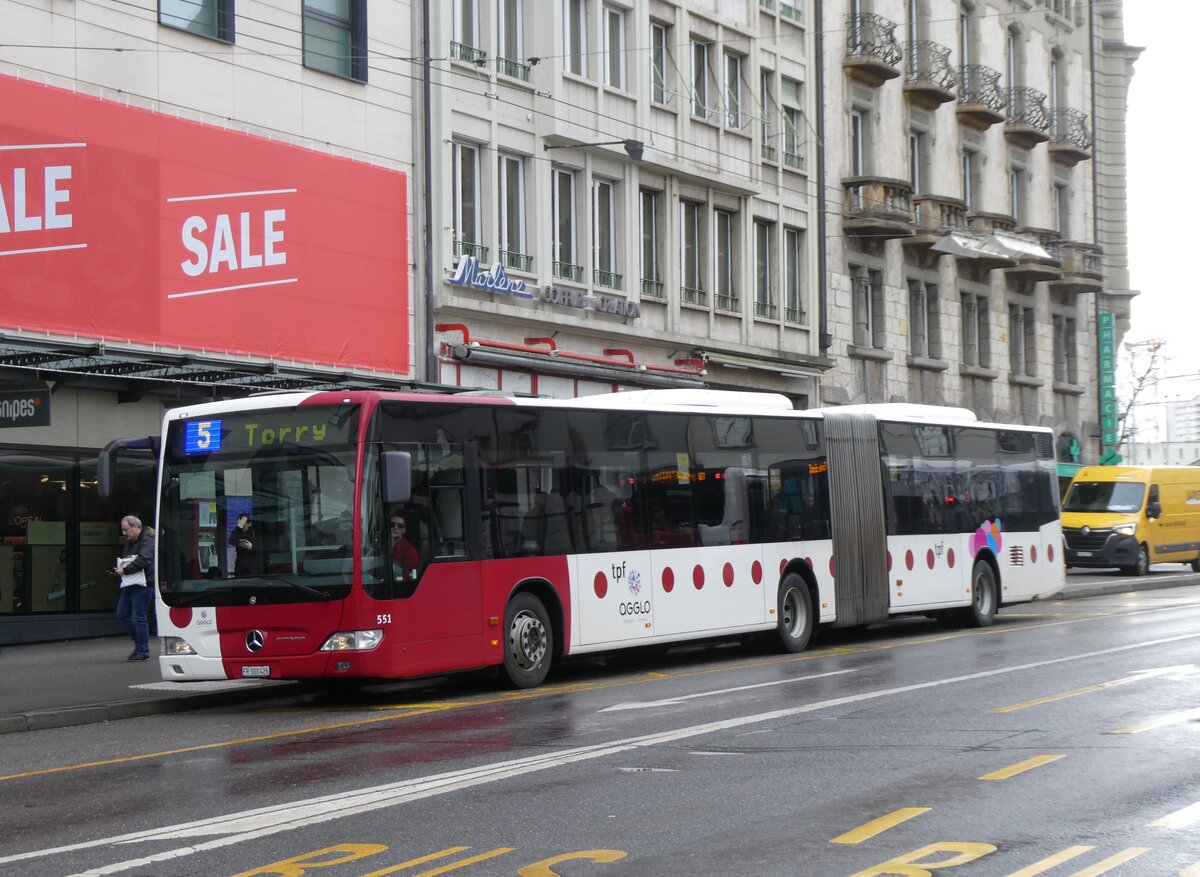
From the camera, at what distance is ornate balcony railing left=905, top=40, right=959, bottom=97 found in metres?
43.6

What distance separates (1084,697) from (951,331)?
107ft

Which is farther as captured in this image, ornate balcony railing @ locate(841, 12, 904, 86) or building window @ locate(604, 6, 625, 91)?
ornate balcony railing @ locate(841, 12, 904, 86)

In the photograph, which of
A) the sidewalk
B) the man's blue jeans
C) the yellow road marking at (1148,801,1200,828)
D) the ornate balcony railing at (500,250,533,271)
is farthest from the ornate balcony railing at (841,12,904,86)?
the yellow road marking at (1148,801,1200,828)

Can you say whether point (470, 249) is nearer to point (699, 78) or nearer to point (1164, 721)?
point (699, 78)

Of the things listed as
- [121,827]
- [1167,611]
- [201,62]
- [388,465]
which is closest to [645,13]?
[201,62]

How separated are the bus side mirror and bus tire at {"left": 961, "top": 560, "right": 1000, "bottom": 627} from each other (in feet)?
40.4

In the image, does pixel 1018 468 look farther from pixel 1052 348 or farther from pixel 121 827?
pixel 1052 348

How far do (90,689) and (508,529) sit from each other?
4310 mm

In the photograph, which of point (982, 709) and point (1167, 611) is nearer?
point (982, 709)

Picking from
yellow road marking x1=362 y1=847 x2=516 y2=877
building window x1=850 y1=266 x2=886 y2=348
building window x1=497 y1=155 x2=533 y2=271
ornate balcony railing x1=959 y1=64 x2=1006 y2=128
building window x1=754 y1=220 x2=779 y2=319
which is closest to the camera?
yellow road marking x1=362 y1=847 x2=516 y2=877

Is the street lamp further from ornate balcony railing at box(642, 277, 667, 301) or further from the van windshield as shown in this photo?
the van windshield

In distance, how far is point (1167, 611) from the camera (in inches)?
1023

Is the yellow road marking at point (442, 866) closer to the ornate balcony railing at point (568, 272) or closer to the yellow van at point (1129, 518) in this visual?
the ornate balcony railing at point (568, 272)

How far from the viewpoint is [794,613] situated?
69.7 ft
